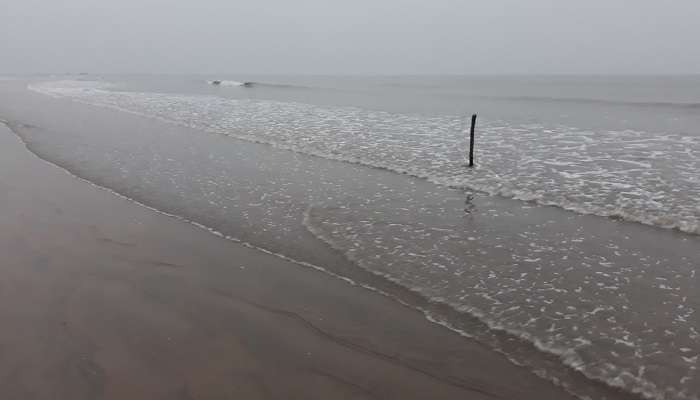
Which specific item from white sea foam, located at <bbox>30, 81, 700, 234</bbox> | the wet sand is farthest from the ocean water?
the wet sand

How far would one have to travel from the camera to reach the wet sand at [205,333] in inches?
157

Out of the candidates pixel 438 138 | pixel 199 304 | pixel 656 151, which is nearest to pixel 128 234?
pixel 199 304

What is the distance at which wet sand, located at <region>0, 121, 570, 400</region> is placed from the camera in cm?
Result: 399

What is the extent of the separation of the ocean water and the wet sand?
0.71 metres

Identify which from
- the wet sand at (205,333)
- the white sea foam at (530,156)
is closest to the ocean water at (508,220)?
the white sea foam at (530,156)

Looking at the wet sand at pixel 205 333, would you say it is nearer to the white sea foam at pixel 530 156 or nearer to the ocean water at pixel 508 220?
the ocean water at pixel 508 220

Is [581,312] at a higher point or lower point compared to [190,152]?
lower

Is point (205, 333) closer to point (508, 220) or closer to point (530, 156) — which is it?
point (508, 220)

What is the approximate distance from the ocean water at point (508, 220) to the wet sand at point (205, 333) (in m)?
0.71

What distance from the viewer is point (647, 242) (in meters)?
7.76

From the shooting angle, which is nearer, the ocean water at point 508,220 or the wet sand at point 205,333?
the wet sand at point 205,333

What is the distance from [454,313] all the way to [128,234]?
5423 mm

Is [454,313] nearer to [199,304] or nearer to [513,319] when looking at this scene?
[513,319]

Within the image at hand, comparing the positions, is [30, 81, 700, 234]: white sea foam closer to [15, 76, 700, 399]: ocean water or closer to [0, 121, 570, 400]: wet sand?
[15, 76, 700, 399]: ocean water
